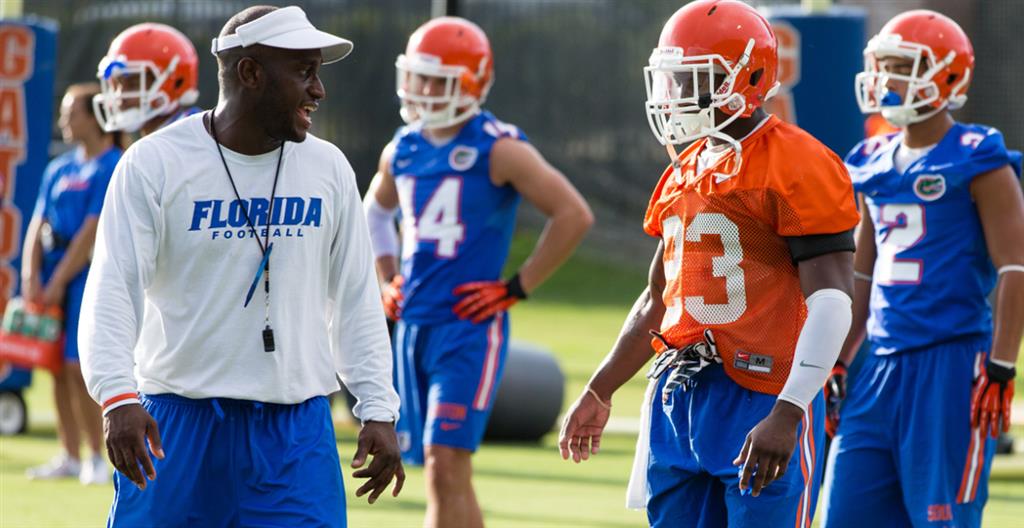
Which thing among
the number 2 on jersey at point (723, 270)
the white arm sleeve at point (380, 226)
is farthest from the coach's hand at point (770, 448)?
the white arm sleeve at point (380, 226)

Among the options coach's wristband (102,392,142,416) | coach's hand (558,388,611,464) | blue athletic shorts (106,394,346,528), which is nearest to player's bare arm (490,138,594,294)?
coach's hand (558,388,611,464)

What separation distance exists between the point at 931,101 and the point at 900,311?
28.9 inches

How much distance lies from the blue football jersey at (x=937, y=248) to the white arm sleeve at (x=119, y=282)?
8.92 ft

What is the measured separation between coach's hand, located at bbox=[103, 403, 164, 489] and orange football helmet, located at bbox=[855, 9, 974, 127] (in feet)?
9.87

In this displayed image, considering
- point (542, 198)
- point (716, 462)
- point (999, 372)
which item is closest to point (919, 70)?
point (999, 372)

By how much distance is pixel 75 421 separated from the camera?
934cm

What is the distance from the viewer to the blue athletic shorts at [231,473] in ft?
13.6

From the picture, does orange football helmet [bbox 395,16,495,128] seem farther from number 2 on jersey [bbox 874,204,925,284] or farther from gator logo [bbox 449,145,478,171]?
number 2 on jersey [bbox 874,204,925,284]

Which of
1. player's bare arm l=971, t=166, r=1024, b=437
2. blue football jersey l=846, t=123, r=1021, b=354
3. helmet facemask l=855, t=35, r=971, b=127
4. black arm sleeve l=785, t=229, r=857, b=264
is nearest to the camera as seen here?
black arm sleeve l=785, t=229, r=857, b=264

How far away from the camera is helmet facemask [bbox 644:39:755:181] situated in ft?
13.9

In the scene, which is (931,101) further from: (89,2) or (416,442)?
(89,2)

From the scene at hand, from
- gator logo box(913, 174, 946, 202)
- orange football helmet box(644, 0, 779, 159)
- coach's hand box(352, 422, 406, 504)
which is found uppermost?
orange football helmet box(644, 0, 779, 159)

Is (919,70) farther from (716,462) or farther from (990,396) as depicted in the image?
(716,462)

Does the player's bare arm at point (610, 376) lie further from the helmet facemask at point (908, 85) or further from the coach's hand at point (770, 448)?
the helmet facemask at point (908, 85)
